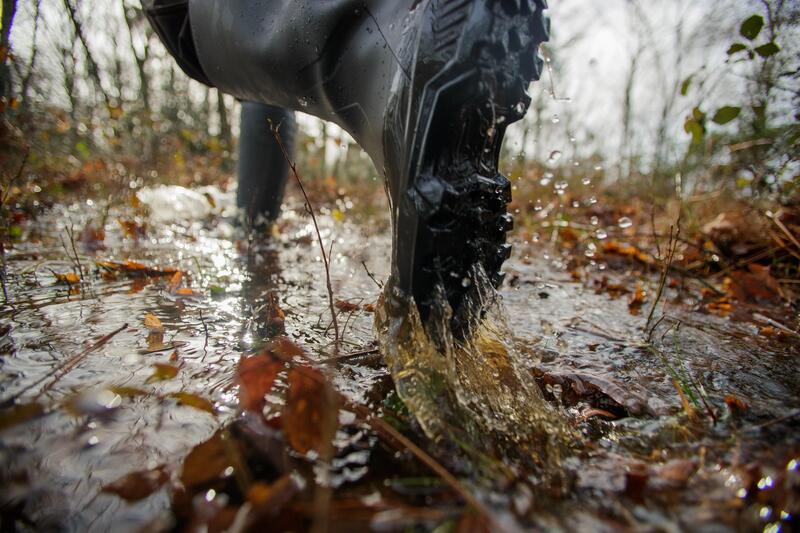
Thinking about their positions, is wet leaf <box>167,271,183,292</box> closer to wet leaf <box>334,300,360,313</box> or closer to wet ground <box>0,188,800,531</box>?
wet ground <box>0,188,800,531</box>

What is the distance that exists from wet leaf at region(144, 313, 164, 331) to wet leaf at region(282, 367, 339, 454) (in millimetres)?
547

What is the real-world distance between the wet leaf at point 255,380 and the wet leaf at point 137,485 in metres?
0.16

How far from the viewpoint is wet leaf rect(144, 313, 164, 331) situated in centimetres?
108

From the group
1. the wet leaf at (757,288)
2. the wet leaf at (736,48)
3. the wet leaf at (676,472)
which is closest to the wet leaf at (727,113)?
the wet leaf at (736,48)

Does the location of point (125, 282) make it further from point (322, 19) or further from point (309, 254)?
point (322, 19)

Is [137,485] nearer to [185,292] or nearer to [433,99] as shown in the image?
[433,99]

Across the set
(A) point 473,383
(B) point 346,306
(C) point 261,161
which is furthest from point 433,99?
(C) point 261,161

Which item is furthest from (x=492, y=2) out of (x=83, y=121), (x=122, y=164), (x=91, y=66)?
(x=91, y=66)

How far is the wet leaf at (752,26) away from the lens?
129 centimetres

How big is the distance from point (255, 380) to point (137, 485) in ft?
0.70

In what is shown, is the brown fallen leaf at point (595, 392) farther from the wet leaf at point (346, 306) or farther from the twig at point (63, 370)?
the twig at point (63, 370)

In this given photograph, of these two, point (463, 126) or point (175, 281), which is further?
point (175, 281)

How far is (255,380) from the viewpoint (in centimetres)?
73

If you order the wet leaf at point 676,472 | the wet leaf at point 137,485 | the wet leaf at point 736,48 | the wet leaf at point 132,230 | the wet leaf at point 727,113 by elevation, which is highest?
the wet leaf at point 736,48
